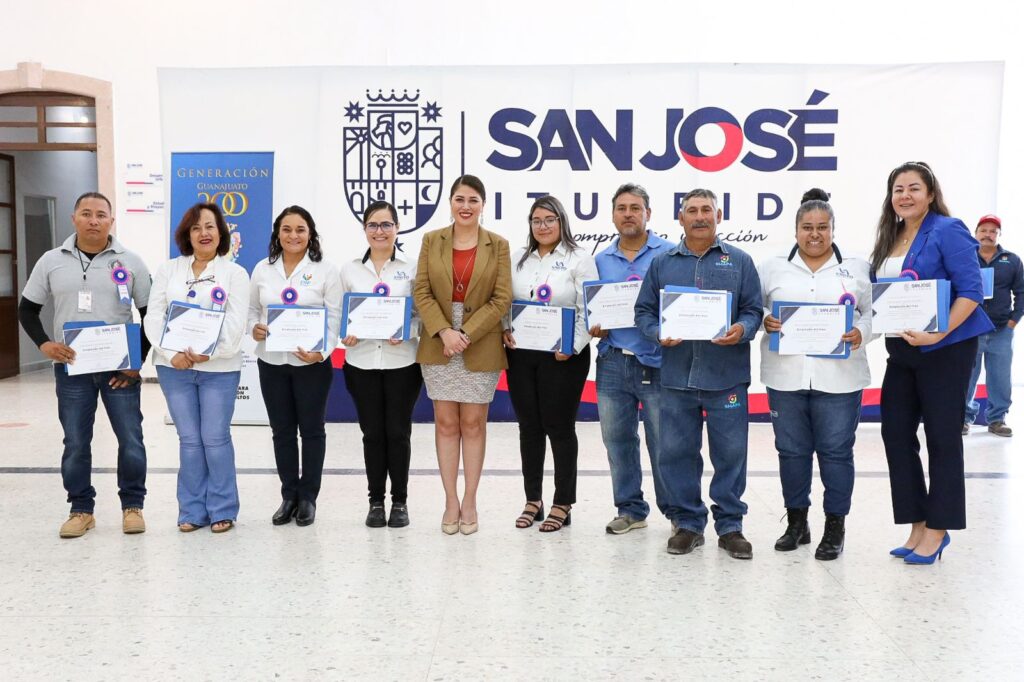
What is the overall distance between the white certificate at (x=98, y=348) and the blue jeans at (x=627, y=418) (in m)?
1.96

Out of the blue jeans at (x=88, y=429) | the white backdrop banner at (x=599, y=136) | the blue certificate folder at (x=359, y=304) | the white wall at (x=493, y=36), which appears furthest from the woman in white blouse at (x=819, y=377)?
the white wall at (x=493, y=36)

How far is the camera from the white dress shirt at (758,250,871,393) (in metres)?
3.30

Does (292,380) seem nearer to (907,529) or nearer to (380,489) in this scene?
(380,489)

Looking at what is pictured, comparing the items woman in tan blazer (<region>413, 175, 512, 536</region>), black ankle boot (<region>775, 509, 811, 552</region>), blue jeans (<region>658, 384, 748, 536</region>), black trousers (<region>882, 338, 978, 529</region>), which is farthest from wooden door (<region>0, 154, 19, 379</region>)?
black trousers (<region>882, 338, 978, 529</region>)

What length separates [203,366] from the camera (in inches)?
143

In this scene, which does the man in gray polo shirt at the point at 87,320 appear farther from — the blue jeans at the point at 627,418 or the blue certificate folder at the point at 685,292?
the blue certificate folder at the point at 685,292

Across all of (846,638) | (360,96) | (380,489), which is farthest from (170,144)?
(846,638)

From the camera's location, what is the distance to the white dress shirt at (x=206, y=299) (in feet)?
11.9

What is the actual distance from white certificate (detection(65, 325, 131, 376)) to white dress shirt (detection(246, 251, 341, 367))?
0.53 m

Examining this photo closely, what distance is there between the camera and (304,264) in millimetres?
3820

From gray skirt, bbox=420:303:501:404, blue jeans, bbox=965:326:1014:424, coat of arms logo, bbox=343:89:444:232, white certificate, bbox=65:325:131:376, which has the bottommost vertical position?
blue jeans, bbox=965:326:1014:424

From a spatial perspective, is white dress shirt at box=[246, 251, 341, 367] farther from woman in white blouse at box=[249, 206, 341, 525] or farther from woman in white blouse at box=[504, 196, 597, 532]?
woman in white blouse at box=[504, 196, 597, 532]

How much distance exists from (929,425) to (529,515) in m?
1.65

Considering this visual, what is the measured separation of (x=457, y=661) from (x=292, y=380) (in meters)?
1.74
